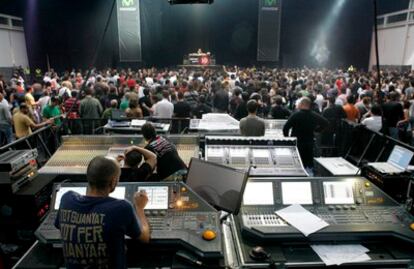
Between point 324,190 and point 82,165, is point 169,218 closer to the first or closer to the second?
point 324,190

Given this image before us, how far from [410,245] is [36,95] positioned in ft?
27.2

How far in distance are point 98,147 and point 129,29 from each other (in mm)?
10069

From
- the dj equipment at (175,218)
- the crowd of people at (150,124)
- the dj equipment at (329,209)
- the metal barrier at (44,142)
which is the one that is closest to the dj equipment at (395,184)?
the dj equipment at (329,209)

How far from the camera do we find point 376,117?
5.07m

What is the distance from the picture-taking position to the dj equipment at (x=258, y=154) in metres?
3.15

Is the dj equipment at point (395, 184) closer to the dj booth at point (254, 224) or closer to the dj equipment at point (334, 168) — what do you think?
the dj booth at point (254, 224)

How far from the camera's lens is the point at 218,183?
2301 millimetres

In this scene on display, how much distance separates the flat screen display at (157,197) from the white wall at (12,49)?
1409cm

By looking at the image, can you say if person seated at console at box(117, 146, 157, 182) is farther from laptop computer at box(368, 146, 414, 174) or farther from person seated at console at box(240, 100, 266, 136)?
laptop computer at box(368, 146, 414, 174)

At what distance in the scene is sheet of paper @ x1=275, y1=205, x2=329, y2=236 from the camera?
2.03 metres

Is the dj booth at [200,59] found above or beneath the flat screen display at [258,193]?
above

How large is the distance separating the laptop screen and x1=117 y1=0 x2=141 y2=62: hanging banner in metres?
11.4

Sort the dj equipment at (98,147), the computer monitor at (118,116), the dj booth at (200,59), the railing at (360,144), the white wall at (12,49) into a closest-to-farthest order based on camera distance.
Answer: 1. the dj equipment at (98,147)
2. the railing at (360,144)
3. the computer monitor at (118,116)
4. the white wall at (12,49)
5. the dj booth at (200,59)

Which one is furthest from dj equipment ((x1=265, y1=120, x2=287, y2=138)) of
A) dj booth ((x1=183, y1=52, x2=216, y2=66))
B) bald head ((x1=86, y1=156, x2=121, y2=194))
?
dj booth ((x1=183, y1=52, x2=216, y2=66))
